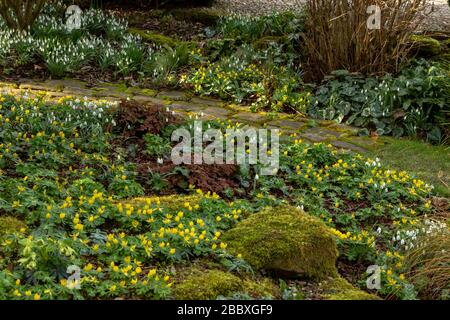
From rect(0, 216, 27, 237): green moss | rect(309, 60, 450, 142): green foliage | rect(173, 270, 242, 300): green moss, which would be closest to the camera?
rect(173, 270, 242, 300): green moss

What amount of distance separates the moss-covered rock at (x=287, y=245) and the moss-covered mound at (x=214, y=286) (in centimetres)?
23

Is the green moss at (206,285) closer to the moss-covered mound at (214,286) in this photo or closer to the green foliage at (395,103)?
the moss-covered mound at (214,286)

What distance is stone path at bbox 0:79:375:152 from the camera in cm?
693

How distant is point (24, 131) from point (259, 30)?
4634 millimetres

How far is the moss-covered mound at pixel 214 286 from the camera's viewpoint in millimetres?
3688

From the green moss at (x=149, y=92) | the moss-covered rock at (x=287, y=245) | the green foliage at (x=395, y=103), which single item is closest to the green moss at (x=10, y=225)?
the moss-covered rock at (x=287, y=245)

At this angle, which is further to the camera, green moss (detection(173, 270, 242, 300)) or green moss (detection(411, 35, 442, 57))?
green moss (detection(411, 35, 442, 57))

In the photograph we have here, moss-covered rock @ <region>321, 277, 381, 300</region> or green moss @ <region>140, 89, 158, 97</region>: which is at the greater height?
green moss @ <region>140, 89, 158, 97</region>

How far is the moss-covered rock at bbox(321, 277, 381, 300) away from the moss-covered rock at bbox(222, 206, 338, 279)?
0.08 metres

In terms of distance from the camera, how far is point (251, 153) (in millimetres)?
5879

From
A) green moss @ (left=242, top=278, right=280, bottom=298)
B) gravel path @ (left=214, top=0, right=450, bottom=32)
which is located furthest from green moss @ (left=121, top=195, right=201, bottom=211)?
gravel path @ (left=214, top=0, right=450, bottom=32)

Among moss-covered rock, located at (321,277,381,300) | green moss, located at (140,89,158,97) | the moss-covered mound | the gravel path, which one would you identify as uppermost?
the gravel path

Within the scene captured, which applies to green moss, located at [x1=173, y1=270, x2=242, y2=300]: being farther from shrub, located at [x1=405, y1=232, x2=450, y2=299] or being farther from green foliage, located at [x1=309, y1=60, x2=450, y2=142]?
green foliage, located at [x1=309, y1=60, x2=450, y2=142]
